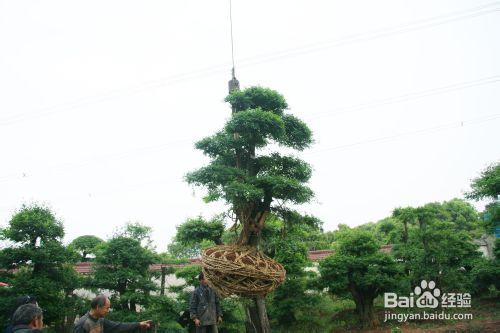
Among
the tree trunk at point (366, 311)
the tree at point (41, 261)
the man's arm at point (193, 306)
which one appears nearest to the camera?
the man's arm at point (193, 306)

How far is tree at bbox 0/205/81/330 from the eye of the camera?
8078 mm

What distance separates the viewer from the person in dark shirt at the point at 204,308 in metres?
4.97

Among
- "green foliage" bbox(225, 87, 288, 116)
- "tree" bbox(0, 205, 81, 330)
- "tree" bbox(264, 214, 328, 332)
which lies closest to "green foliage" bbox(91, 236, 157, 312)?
"tree" bbox(0, 205, 81, 330)

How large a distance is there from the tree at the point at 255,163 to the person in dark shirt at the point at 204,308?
966 millimetres

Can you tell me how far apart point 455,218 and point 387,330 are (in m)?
18.2

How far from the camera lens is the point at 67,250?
872cm

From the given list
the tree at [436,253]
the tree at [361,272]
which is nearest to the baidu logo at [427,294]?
the tree at [436,253]

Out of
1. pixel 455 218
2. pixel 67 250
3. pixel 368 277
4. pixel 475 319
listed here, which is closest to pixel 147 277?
pixel 67 250

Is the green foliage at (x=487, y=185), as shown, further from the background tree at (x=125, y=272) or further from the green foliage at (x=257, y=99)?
the background tree at (x=125, y=272)

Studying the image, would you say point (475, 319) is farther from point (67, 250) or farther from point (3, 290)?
point (3, 290)

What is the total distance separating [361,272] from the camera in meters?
8.53

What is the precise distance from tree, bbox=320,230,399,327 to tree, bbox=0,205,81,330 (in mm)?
6169

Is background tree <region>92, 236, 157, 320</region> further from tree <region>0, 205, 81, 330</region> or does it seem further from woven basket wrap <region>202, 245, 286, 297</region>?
woven basket wrap <region>202, 245, 286, 297</region>

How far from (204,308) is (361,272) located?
193 inches
